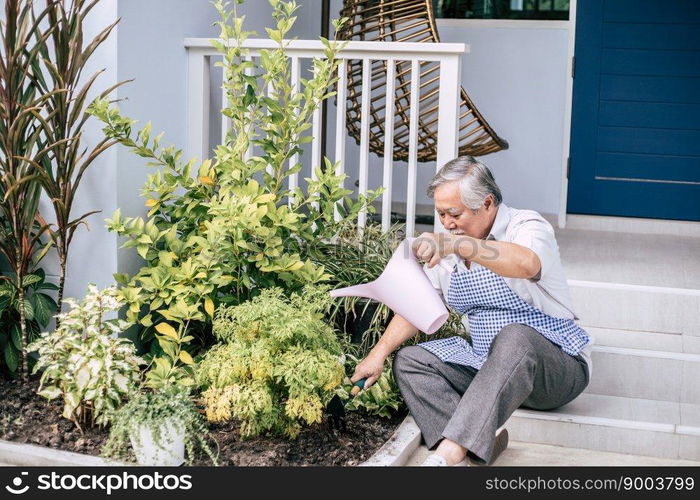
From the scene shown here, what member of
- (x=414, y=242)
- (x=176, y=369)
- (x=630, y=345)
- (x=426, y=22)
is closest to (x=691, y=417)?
(x=630, y=345)

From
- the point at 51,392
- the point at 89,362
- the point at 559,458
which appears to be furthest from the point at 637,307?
the point at 51,392

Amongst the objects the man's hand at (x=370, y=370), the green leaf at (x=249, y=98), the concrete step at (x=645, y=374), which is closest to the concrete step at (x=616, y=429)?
the concrete step at (x=645, y=374)

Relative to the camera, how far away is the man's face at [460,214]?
307 centimetres

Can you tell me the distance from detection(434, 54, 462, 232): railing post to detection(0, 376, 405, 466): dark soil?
3.34 feet

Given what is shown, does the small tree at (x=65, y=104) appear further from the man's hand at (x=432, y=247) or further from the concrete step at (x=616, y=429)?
the concrete step at (x=616, y=429)

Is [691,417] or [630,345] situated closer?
[691,417]

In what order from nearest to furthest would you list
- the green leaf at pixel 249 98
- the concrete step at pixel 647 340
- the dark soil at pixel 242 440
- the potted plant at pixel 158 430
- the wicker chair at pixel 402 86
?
the potted plant at pixel 158 430
the dark soil at pixel 242 440
the green leaf at pixel 249 98
the concrete step at pixel 647 340
the wicker chair at pixel 402 86

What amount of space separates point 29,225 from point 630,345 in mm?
2172

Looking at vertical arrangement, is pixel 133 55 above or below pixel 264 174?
A: above

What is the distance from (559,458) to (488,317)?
502 mm

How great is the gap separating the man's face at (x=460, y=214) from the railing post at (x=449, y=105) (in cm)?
62

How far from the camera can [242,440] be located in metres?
3.10

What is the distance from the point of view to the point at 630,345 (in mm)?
3672
